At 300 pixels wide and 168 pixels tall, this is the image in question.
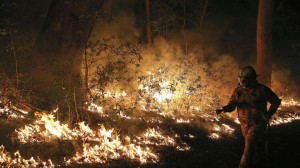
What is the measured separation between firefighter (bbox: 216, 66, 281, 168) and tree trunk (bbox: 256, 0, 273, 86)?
32.0 feet

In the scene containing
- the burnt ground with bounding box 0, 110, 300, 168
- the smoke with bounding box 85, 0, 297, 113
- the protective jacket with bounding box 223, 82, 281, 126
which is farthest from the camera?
the smoke with bounding box 85, 0, 297, 113

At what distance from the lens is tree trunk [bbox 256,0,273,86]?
1717cm

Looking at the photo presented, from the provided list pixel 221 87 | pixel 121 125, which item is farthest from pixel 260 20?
pixel 121 125

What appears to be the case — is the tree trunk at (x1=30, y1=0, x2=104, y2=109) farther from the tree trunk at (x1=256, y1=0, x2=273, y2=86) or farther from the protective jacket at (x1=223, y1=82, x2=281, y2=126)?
the tree trunk at (x1=256, y1=0, x2=273, y2=86)

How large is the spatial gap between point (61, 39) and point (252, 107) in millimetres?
7669

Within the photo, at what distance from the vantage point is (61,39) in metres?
13.2

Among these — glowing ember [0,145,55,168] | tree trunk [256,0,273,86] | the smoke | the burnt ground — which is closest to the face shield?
the burnt ground

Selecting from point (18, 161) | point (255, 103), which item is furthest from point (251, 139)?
point (18, 161)

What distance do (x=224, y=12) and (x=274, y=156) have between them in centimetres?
1979

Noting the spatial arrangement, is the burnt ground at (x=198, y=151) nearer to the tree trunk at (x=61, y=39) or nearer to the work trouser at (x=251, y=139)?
the work trouser at (x=251, y=139)

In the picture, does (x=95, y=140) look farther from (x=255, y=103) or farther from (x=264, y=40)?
(x=264, y=40)

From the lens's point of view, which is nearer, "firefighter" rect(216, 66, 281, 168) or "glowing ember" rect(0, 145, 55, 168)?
"firefighter" rect(216, 66, 281, 168)

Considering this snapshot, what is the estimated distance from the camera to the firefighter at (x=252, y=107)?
769cm

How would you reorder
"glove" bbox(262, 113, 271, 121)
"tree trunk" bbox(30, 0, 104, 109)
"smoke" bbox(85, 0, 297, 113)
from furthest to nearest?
"smoke" bbox(85, 0, 297, 113) → "tree trunk" bbox(30, 0, 104, 109) → "glove" bbox(262, 113, 271, 121)
